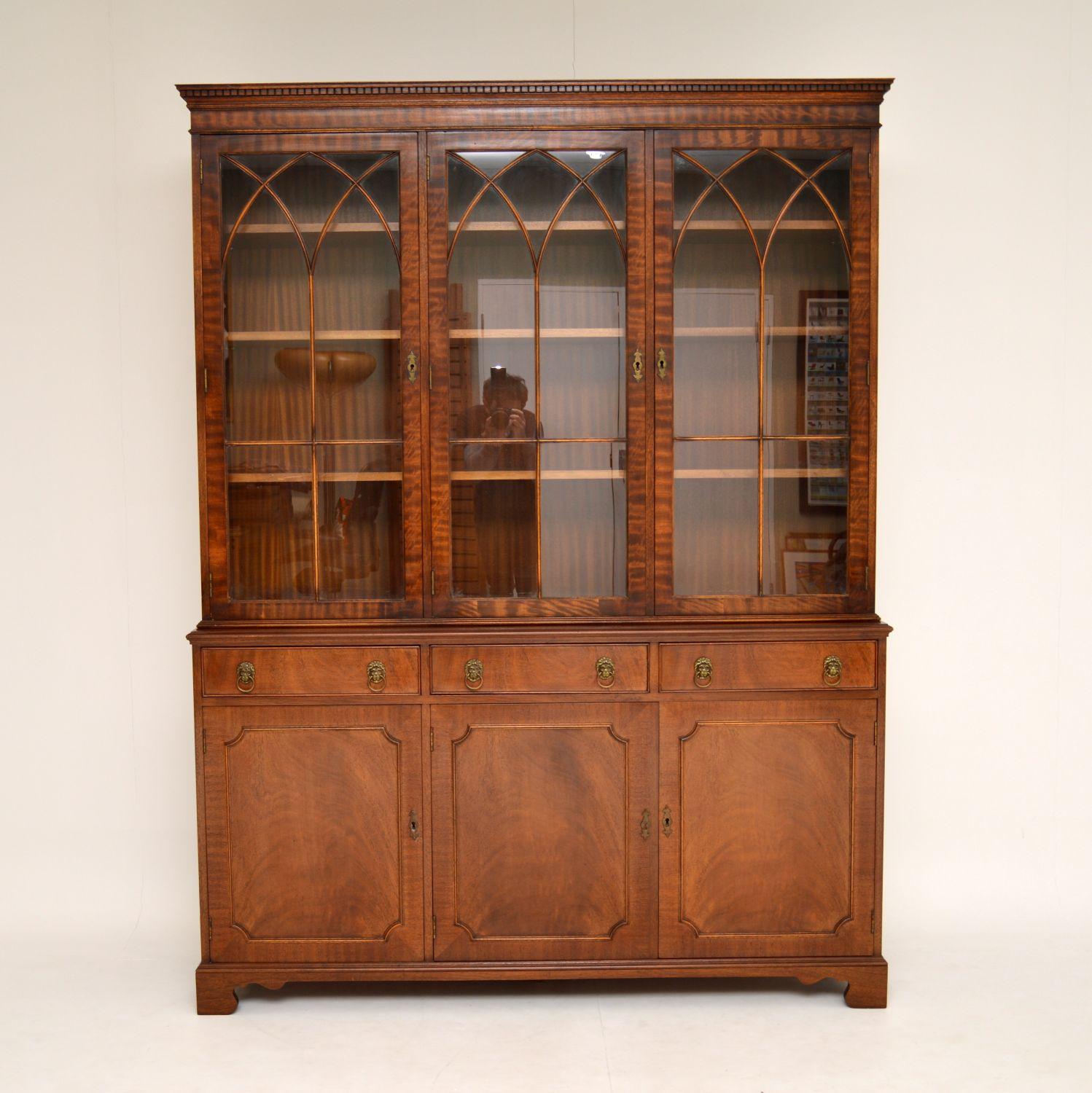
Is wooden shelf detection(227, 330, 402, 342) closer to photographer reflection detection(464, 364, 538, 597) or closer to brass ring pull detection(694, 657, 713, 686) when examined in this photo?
photographer reflection detection(464, 364, 538, 597)

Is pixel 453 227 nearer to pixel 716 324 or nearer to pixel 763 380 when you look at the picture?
pixel 716 324

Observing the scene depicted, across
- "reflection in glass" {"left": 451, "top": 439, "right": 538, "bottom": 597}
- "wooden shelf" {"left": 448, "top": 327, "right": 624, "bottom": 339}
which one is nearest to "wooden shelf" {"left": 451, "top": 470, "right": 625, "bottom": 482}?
"reflection in glass" {"left": 451, "top": 439, "right": 538, "bottom": 597}

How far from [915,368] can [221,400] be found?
194 centimetres

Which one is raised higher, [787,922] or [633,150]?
[633,150]

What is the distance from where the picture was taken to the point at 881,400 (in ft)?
10.6

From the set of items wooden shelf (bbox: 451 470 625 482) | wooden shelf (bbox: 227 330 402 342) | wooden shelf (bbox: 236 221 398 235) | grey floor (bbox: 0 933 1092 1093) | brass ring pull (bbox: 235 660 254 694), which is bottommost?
grey floor (bbox: 0 933 1092 1093)

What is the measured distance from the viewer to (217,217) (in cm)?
267

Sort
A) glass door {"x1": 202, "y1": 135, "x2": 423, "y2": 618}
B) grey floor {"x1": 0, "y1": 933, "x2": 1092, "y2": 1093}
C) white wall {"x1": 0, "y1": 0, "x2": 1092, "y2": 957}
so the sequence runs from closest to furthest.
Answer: grey floor {"x1": 0, "y1": 933, "x2": 1092, "y2": 1093}, glass door {"x1": 202, "y1": 135, "x2": 423, "y2": 618}, white wall {"x1": 0, "y1": 0, "x2": 1092, "y2": 957}

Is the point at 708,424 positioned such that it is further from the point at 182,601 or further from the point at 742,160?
the point at 182,601

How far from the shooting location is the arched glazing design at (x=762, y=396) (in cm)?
270

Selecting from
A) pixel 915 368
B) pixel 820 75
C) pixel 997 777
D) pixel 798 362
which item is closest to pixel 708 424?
pixel 798 362

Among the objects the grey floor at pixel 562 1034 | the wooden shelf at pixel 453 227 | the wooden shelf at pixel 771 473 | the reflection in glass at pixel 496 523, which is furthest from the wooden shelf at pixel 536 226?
the grey floor at pixel 562 1034

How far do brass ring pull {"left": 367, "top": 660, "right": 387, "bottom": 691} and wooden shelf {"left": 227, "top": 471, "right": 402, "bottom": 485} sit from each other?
451 mm

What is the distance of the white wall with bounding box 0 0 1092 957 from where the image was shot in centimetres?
316
